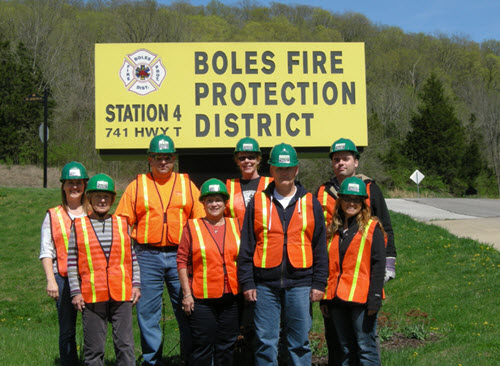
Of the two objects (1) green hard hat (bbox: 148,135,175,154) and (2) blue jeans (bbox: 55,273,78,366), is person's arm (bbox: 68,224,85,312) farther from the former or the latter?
(1) green hard hat (bbox: 148,135,175,154)

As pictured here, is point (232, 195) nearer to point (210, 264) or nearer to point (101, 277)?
point (210, 264)

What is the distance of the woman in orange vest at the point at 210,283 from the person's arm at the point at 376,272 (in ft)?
3.35

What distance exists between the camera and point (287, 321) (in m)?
4.14

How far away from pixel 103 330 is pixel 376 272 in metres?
2.12

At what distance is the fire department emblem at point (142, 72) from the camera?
6.77 meters

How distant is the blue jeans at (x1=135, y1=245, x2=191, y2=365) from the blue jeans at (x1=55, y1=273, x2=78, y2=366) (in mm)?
556

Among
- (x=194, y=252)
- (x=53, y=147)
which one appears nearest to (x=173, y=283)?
(x=194, y=252)

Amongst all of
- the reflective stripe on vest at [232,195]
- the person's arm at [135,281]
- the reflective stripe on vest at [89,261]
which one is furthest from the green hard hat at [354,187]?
the reflective stripe on vest at [89,261]

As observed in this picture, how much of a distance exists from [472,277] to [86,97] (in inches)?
1334

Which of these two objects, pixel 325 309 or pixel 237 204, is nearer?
pixel 325 309

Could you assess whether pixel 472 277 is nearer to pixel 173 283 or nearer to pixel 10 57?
pixel 173 283

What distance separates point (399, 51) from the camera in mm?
57656

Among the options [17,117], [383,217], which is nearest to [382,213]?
[383,217]

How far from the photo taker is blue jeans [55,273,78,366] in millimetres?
4441
